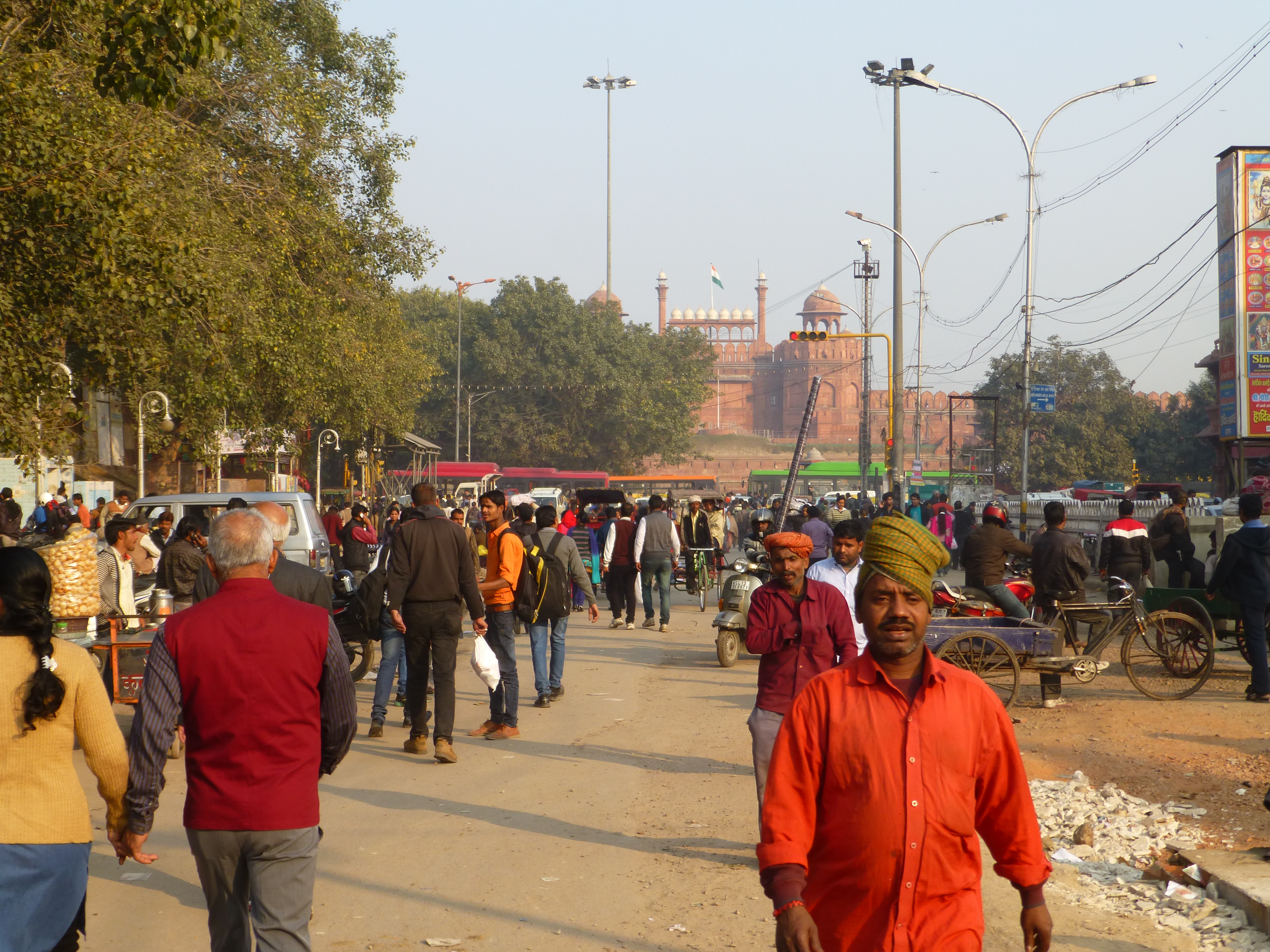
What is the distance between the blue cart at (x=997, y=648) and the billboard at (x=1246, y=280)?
1865 cm

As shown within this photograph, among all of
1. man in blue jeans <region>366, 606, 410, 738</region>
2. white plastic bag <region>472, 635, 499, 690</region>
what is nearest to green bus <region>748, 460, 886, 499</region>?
man in blue jeans <region>366, 606, 410, 738</region>

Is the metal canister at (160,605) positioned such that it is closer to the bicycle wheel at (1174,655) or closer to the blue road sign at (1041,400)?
the bicycle wheel at (1174,655)

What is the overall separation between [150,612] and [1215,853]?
676cm

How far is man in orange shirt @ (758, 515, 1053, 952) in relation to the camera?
2.59 m

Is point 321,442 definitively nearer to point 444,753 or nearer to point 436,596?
point 436,596

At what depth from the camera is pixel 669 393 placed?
66562 millimetres

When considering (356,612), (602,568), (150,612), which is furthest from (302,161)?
(150,612)

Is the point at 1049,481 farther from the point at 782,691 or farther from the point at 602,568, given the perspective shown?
the point at 782,691

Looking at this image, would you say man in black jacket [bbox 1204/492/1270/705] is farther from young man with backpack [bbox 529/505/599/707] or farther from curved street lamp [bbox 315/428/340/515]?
curved street lamp [bbox 315/428/340/515]

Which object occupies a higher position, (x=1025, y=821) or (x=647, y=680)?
(x=1025, y=821)

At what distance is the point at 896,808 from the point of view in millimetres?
2602

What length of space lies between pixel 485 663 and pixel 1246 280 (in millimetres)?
22586

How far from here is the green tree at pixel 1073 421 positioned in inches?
2286

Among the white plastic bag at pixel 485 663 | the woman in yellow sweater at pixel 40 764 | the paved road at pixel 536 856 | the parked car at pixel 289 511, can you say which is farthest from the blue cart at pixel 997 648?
the woman in yellow sweater at pixel 40 764
